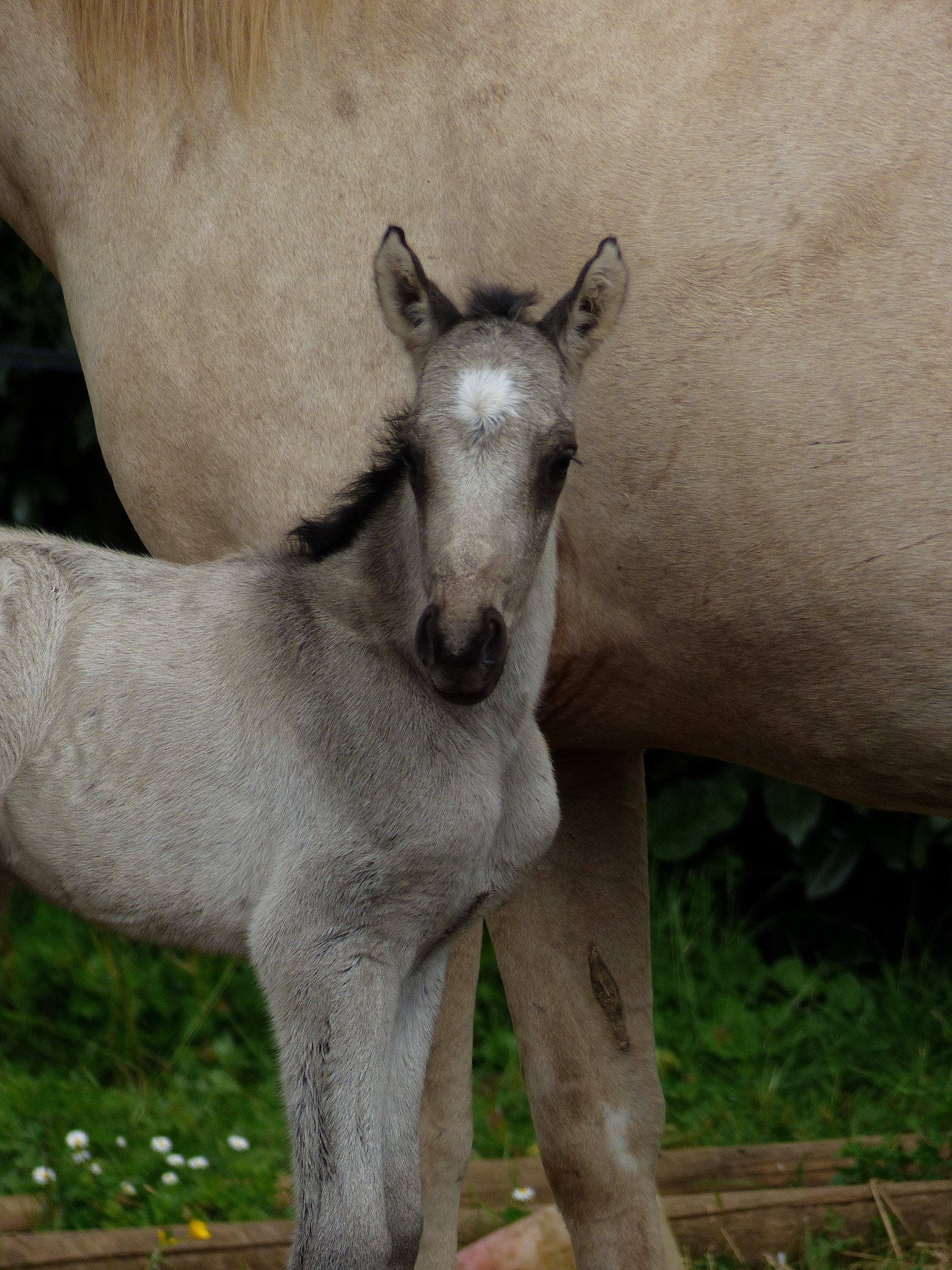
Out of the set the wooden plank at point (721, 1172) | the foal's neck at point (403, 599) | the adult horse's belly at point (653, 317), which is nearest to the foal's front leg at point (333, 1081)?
the foal's neck at point (403, 599)

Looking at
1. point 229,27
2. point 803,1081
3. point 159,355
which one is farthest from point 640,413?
point 803,1081

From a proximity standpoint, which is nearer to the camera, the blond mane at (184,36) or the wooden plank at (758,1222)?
the blond mane at (184,36)

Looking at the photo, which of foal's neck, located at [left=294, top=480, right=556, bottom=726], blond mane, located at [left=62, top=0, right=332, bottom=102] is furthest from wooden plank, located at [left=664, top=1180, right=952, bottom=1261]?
blond mane, located at [left=62, top=0, right=332, bottom=102]

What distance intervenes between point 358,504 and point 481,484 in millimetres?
328

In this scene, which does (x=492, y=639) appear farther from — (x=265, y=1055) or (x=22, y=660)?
(x=265, y=1055)

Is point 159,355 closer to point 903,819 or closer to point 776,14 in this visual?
point 776,14

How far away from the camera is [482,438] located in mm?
1681

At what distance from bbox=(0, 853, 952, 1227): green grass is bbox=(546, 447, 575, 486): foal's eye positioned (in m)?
2.10

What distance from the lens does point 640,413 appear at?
7.10 ft

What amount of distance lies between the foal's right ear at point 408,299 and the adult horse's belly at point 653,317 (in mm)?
331

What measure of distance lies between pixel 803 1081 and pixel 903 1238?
37.8 inches

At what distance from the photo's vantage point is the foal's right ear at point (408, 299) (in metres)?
1.83

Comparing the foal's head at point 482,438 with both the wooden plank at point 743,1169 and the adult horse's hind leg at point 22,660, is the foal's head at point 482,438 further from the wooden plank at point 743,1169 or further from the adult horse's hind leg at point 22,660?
the wooden plank at point 743,1169

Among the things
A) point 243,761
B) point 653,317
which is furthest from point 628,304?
point 243,761
